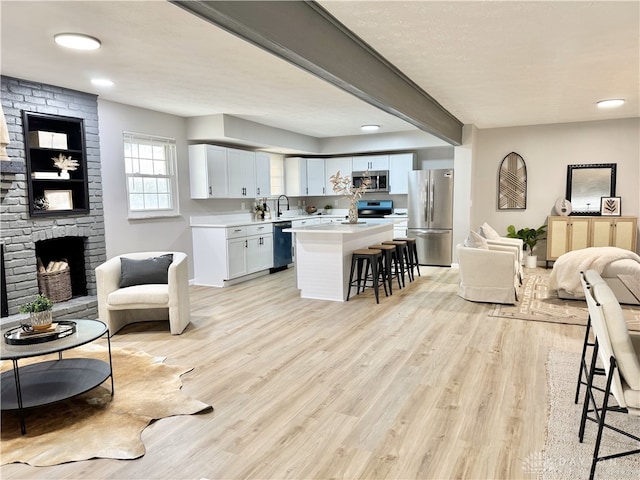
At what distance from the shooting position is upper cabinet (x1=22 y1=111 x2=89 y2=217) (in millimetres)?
4500

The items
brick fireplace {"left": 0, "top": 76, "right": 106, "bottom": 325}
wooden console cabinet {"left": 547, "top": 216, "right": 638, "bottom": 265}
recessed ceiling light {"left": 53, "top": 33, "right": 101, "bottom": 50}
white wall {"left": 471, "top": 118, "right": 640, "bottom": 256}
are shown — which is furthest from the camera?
white wall {"left": 471, "top": 118, "right": 640, "bottom": 256}

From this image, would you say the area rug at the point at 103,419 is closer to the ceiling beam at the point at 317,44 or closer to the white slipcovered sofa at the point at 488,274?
the ceiling beam at the point at 317,44

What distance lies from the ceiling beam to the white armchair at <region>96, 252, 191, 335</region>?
237cm

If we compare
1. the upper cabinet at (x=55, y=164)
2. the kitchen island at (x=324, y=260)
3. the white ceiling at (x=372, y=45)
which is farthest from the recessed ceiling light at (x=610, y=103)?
the upper cabinet at (x=55, y=164)

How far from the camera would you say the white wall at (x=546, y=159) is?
7074mm

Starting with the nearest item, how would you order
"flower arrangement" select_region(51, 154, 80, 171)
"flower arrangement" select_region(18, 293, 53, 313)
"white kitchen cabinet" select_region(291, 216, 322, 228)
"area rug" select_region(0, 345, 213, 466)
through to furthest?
1. "area rug" select_region(0, 345, 213, 466)
2. "flower arrangement" select_region(18, 293, 53, 313)
3. "flower arrangement" select_region(51, 154, 80, 171)
4. "white kitchen cabinet" select_region(291, 216, 322, 228)

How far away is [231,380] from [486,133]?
21.5ft

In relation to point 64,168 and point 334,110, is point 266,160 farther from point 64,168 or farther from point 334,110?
point 64,168

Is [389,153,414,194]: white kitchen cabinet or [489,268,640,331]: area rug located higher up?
[389,153,414,194]: white kitchen cabinet

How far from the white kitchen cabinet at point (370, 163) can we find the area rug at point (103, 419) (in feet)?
19.5

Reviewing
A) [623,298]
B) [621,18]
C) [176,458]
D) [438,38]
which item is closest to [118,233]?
[176,458]

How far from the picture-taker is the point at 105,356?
12.1ft

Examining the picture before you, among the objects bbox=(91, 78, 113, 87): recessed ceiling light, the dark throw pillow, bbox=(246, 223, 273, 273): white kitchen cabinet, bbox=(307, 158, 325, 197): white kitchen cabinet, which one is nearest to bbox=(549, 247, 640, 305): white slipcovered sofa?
bbox=(246, 223, 273, 273): white kitchen cabinet

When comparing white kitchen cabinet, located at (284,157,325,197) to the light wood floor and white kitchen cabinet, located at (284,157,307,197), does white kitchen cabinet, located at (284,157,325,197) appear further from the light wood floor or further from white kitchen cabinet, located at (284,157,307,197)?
the light wood floor
